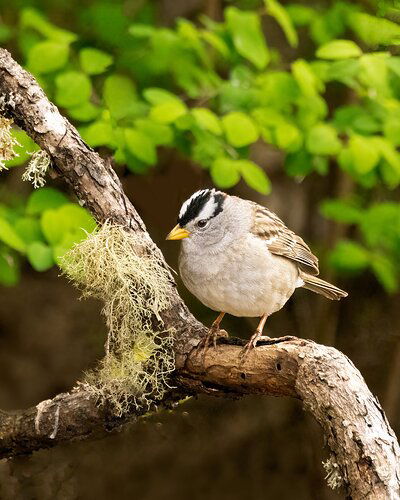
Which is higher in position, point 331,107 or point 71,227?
point 71,227

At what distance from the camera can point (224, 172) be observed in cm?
307

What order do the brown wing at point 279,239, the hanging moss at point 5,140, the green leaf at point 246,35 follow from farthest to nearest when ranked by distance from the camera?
the green leaf at point 246,35 < the brown wing at point 279,239 < the hanging moss at point 5,140

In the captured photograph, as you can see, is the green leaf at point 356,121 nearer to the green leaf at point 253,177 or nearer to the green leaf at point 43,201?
the green leaf at point 253,177

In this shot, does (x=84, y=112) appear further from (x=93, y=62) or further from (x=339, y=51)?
(x=339, y=51)

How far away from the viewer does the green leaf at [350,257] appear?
153 inches

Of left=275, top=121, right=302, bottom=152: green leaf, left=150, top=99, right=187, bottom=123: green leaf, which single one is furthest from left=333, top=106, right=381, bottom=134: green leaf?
left=150, top=99, right=187, bottom=123: green leaf

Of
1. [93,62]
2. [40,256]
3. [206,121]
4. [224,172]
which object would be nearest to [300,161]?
[224,172]

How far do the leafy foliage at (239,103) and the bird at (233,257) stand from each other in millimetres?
511

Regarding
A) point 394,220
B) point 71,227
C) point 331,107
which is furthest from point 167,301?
point 331,107

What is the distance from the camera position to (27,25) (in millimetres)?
3496


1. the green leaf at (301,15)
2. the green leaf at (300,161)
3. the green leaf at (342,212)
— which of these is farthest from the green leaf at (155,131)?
the green leaf at (301,15)

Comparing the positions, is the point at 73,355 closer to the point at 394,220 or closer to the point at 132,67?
the point at 132,67

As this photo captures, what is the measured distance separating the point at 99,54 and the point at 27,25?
1.68ft

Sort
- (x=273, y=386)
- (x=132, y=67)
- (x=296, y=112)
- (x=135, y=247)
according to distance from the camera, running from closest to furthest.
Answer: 1. (x=273, y=386)
2. (x=135, y=247)
3. (x=296, y=112)
4. (x=132, y=67)
